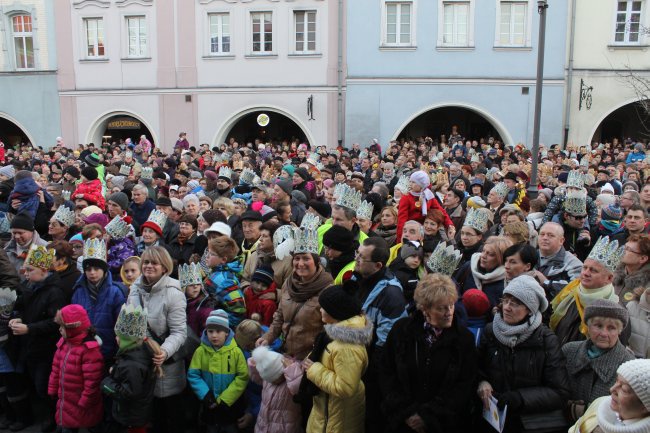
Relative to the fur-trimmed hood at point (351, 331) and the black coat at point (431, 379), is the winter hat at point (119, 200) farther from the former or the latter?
the black coat at point (431, 379)

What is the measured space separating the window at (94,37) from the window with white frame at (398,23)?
1136 centimetres

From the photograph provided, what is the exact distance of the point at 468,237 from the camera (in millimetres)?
5938

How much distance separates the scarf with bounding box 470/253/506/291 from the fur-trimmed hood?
1378 mm

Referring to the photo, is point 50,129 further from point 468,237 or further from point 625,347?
point 625,347

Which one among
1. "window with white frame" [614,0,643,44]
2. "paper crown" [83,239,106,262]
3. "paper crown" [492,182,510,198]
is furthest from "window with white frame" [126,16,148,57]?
"paper crown" [83,239,106,262]

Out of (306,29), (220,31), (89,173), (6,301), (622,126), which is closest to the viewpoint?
(6,301)

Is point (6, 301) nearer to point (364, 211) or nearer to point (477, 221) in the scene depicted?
point (364, 211)

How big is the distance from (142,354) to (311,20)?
19377mm

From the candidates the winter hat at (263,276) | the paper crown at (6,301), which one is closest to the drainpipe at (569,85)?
the winter hat at (263,276)

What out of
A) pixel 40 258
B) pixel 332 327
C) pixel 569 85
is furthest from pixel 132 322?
pixel 569 85

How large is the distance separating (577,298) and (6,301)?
193 inches

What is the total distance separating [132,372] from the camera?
4.46 m

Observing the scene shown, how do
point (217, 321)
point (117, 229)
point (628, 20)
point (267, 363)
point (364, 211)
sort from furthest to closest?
point (628, 20) → point (364, 211) → point (117, 229) → point (217, 321) → point (267, 363)

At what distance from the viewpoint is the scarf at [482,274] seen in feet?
15.8
